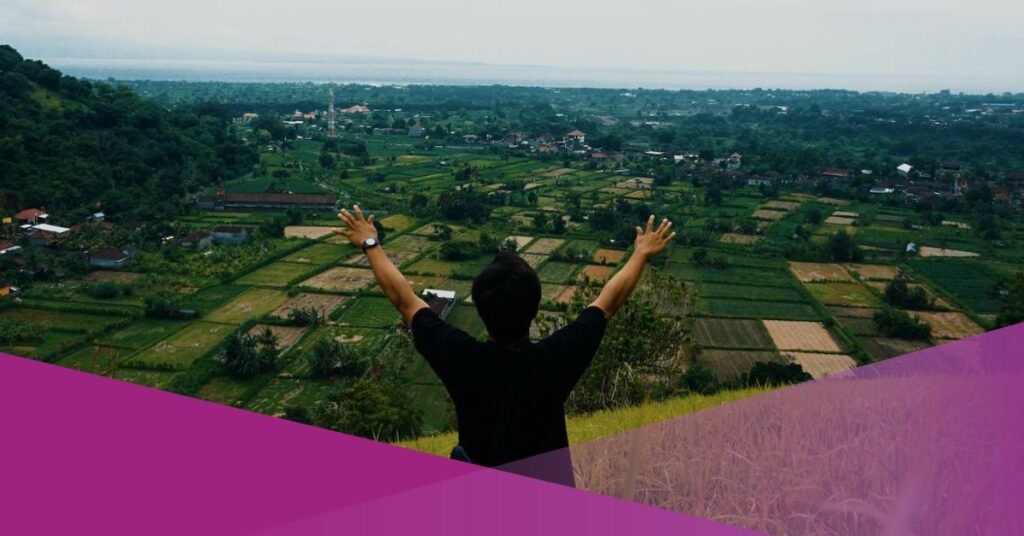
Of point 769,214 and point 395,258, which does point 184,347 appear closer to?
point 395,258

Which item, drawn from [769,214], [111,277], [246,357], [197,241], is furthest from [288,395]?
[769,214]

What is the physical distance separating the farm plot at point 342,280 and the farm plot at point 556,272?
12.7 ft

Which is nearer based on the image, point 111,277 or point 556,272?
point 111,277

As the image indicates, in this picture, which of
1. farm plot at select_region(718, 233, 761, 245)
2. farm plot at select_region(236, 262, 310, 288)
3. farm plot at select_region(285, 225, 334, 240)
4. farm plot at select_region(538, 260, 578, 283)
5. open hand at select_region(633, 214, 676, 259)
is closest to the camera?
open hand at select_region(633, 214, 676, 259)

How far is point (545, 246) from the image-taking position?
740 inches

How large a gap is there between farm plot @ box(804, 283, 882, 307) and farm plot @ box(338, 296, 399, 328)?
9.04 meters

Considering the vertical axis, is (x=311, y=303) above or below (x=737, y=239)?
below

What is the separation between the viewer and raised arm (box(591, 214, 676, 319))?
4.36ft

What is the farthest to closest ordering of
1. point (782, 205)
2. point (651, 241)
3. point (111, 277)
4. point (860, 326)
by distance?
point (782, 205) < point (111, 277) < point (860, 326) < point (651, 241)

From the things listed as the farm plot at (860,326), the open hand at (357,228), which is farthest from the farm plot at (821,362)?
the open hand at (357,228)

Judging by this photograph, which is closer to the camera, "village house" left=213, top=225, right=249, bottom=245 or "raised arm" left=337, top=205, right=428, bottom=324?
"raised arm" left=337, top=205, right=428, bottom=324
